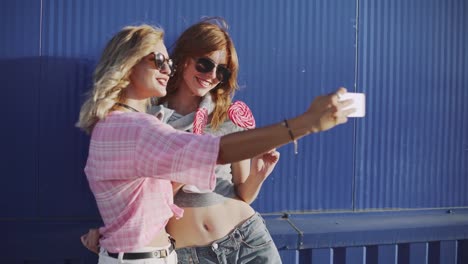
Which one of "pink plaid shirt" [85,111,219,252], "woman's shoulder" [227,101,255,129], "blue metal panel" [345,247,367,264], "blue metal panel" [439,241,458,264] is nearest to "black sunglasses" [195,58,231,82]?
"woman's shoulder" [227,101,255,129]

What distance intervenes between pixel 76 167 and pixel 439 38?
2479mm

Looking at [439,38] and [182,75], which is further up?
[439,38]

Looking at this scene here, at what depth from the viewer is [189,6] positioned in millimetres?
2818

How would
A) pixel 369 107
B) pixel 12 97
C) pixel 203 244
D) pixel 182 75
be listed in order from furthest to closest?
pixel 369 107 < pixel 12 97 < pixel 182 75 < pixel 203 244

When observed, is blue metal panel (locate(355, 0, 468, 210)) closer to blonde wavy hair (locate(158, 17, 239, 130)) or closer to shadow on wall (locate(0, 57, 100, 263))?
blonde wavy hair (locate(158, 17, 239, 130))

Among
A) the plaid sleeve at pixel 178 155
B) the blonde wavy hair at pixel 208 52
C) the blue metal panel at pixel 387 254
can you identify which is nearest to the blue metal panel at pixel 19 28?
the blonde wavy hair at pixel 208 52

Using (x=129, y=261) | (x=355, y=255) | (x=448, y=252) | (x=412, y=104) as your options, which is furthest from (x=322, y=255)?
(x=129, y=261)

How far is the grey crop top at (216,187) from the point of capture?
7.25 feet

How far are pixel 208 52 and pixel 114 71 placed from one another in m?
0.80

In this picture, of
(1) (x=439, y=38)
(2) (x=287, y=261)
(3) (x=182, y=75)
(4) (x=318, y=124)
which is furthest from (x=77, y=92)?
(1) (x=439, y=38)

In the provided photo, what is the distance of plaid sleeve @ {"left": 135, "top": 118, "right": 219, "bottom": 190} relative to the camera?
1316mm

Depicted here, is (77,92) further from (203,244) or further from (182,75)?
(203,244)

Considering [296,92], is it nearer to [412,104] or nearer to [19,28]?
[412,104]

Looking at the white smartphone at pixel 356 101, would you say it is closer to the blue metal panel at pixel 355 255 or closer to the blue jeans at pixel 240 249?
the blue jeans at pixel 240 249
